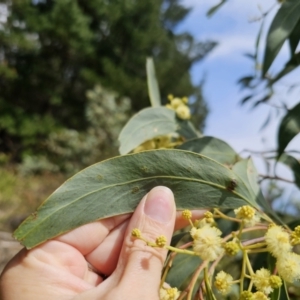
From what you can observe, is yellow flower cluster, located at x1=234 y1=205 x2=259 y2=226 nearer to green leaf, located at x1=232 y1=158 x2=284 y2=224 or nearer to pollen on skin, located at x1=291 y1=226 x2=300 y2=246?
pollen on skin, located at x1=291 y1=226 x2=300 y2=246

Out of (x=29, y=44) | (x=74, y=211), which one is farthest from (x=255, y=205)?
Result: (x=29, y=44)

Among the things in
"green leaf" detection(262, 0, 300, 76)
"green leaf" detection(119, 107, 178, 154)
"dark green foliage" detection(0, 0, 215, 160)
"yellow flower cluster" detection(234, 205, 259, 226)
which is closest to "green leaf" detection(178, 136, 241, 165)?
"green leaf" detection(119, 107, 178, 154)

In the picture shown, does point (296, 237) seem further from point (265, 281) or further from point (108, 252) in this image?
point (108, 252)

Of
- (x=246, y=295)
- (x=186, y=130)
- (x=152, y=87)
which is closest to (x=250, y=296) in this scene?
(x=246, y=295)

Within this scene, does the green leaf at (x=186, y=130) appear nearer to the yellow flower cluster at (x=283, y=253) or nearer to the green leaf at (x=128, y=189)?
the green leaf at (x=128, y=189)

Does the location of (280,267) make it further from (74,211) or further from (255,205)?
(74,211)

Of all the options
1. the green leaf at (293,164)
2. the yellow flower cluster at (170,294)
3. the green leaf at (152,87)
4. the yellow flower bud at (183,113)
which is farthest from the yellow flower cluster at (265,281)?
the green leaf at (152,87)
